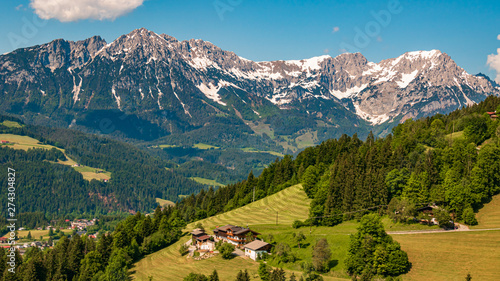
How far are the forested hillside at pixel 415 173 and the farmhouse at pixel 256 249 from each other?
1484cm

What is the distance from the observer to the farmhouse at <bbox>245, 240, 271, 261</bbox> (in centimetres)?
9325

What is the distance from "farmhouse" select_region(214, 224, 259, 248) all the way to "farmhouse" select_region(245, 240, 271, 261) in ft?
15.0

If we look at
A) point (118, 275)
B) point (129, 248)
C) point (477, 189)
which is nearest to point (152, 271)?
point (118, 275)

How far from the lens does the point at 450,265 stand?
7012cm

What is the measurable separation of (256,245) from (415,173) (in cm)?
4157

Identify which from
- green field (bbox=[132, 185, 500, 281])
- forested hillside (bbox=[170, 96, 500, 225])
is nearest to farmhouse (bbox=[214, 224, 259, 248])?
green field (bbox=[132, 185, 500, 281])

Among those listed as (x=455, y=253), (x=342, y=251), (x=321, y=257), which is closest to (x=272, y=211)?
(x=342, y=251)

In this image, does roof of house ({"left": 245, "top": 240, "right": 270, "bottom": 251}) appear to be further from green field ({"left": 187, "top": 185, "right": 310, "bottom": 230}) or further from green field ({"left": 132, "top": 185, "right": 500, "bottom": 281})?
green field ({"left": 187, "top": 185, "right": 310, "bottom": 230})

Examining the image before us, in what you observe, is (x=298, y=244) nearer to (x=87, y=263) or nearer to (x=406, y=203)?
(x=406, y=203)

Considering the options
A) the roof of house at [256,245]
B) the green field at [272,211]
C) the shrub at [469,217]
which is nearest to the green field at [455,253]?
the shrub at [469,217]

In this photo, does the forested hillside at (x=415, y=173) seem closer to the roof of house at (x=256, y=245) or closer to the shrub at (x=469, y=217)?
the shrub at (x=469, y=217)

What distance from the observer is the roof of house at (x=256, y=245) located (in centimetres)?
9349

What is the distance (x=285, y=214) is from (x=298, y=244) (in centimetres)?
2688

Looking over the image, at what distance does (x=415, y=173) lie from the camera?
3952 inches
